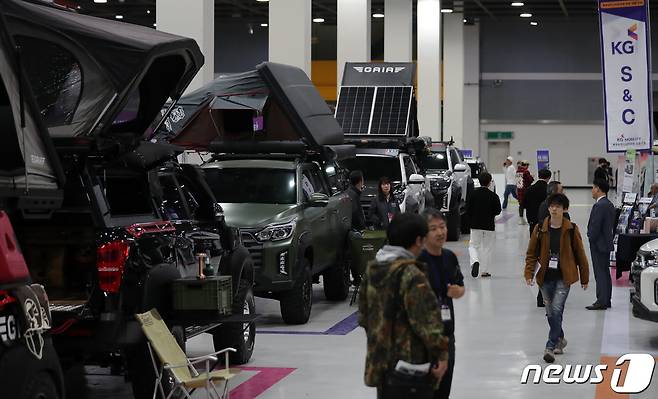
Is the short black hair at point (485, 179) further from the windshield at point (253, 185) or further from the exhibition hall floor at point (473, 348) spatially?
the windshield at point (253, 185)

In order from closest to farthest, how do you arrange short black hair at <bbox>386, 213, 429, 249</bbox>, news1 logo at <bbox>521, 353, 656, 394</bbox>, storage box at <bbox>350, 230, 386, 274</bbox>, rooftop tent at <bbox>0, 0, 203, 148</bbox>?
short black hair at <bbox>386, 213, 429, 249</bbox> < rooftop tent at <bbox>0, 0, 203, 148</bbox> < news1 logo at <bbox>521, 353, 656, 394</bbox> < storage box at <bbox>350, 230, 386, 274</bbox>

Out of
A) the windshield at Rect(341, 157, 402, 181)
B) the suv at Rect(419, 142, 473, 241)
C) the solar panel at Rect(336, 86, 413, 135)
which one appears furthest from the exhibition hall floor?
the suv at Rect(419, 142, 473, 241)

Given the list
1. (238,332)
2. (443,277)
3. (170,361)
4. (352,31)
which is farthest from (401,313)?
(352,31)

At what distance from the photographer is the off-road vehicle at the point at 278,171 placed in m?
13.6

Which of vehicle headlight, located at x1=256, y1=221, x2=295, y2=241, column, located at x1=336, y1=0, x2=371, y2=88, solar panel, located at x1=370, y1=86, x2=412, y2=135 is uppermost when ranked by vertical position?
column, located at x1=336, y1=0, x2=371, y2=88

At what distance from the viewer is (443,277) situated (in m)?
7.32

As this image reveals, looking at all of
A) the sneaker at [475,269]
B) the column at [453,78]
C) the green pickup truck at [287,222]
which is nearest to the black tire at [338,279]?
the green pickup truck at [287,222]

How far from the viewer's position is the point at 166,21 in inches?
779

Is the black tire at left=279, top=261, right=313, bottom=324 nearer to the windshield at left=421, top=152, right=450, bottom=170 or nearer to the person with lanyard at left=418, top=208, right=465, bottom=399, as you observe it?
the person with lanyard at left=418, top=208, right=465, bottom=399

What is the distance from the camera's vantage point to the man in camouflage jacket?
237 inches

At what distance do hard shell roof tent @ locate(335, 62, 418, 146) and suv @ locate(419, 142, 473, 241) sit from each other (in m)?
1.51

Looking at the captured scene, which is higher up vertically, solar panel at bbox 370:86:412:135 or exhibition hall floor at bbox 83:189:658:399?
solar panel at bbox 370:86:412:135

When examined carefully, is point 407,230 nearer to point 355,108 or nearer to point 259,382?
point 259,382

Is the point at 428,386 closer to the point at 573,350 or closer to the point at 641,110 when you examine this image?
the point at 573,350
